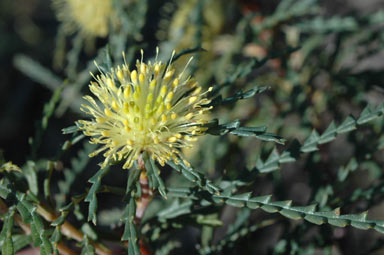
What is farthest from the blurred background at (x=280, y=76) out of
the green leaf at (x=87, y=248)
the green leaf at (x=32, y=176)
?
the green leaf at (x=87, y=248)

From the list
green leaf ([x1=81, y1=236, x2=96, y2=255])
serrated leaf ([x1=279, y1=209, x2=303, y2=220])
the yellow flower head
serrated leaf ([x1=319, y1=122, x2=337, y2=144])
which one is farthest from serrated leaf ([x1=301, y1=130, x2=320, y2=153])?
the yellow flower head

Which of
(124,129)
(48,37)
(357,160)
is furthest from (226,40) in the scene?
(48,37)

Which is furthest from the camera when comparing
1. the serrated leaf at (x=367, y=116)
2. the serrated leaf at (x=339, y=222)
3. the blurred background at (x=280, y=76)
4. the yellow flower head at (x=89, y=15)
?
the yellow flower head at (x=89, y=15)

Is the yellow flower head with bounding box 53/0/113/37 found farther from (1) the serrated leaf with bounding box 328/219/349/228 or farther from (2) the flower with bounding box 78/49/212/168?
(1) the serrated leaf with bounding box 328/219/349/228

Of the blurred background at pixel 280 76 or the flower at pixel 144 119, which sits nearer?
the flower at pixel 144 119

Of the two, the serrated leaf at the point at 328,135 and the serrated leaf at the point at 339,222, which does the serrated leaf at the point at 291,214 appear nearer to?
the serrated leaf at the point at 339,222

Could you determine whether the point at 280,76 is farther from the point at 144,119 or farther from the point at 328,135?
the point at 144,119

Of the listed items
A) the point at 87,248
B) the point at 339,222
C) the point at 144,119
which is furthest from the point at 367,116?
the point at 87,248

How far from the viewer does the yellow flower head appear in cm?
135

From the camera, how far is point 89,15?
136cm

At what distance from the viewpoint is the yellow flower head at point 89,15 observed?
1351mm

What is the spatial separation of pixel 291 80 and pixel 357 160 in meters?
0.30

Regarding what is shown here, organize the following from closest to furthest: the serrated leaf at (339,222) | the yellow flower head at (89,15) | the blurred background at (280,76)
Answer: the serrated leaf at (339,222) → the blurred background at (280,76) → the yellow flower head at (89,15)

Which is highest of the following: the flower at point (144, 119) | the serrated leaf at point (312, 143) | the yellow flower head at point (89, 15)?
the yellow flower head at point (89, 15)
